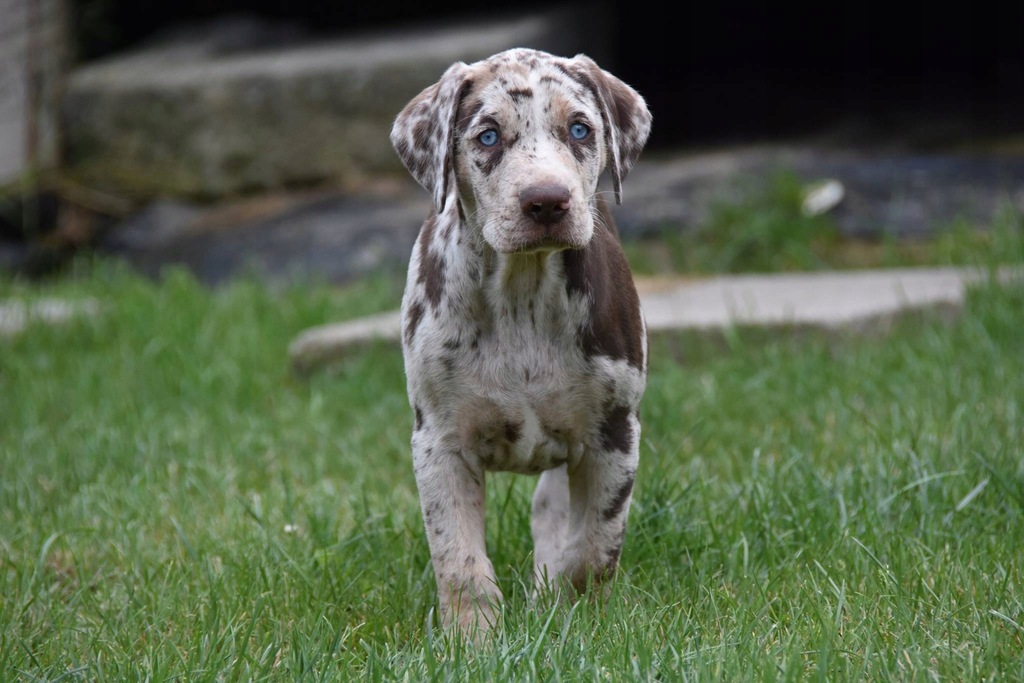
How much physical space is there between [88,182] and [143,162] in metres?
0.45

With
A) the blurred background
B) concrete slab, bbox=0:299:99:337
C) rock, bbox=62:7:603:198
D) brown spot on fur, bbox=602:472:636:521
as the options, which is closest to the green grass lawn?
brown spot on fur, bbox=602:472:636:521

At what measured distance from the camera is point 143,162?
930 cm

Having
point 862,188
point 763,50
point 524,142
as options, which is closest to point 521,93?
point 524,142

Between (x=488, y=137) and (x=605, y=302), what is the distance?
1.70 feet

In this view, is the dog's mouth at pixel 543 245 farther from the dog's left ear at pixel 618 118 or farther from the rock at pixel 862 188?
the rock at pixel 862 188

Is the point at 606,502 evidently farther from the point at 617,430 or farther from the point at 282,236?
the point at 282,236

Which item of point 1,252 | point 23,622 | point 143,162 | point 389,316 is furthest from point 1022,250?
point 1,252

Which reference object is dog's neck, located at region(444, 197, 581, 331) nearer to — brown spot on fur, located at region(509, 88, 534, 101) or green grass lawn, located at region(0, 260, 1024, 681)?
brown spot on fur, located at region(509, 88, 534, 101)

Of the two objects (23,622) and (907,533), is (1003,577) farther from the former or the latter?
(23,622)

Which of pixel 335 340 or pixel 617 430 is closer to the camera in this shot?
pixel 617 430

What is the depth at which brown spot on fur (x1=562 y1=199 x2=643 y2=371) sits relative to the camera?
308 centimetres

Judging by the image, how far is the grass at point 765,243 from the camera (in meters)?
7.37

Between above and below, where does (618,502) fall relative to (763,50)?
above

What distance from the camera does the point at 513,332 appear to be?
121 inches
